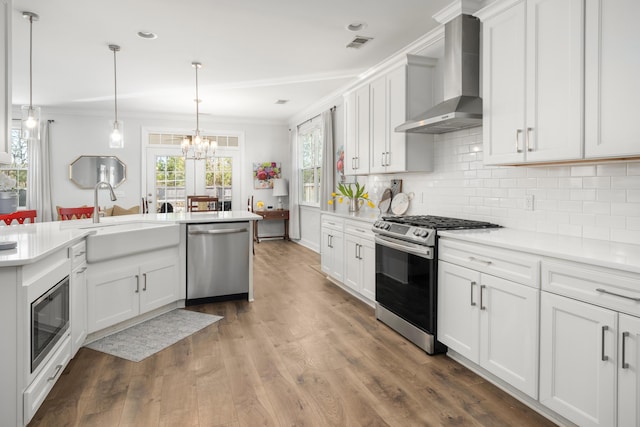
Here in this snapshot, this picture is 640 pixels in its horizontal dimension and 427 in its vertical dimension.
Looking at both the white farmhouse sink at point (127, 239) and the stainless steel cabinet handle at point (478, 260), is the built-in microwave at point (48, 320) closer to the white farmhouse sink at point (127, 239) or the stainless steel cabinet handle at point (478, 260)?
the white farmhouse sink at point (127, 239)

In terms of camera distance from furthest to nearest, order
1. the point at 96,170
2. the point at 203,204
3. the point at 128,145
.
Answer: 1. the point at 128,145
2. the point at 96,170
3. the point at 203,204

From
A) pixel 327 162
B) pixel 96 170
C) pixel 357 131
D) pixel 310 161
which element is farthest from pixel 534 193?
pixel 96 170

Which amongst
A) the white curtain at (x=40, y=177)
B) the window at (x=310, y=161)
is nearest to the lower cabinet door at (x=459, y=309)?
the window at (x=310, y=161)

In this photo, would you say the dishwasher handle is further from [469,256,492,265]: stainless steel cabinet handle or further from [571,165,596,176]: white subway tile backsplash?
[571,165,596,176]: white subway tile backsplash

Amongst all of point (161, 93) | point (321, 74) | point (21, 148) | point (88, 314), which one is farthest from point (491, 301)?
point (21, 148)

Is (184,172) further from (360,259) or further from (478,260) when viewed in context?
(478,260)

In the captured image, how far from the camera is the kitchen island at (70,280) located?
1.89 m

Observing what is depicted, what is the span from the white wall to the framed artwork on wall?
11 centimetres

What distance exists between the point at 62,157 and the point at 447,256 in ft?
24.7

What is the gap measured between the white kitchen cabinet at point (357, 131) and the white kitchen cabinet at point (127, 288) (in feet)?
7.72

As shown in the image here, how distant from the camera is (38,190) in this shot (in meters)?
7.10

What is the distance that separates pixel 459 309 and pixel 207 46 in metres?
3.68

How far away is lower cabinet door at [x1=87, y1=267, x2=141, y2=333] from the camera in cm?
302

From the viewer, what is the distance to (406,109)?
12.6 feet
